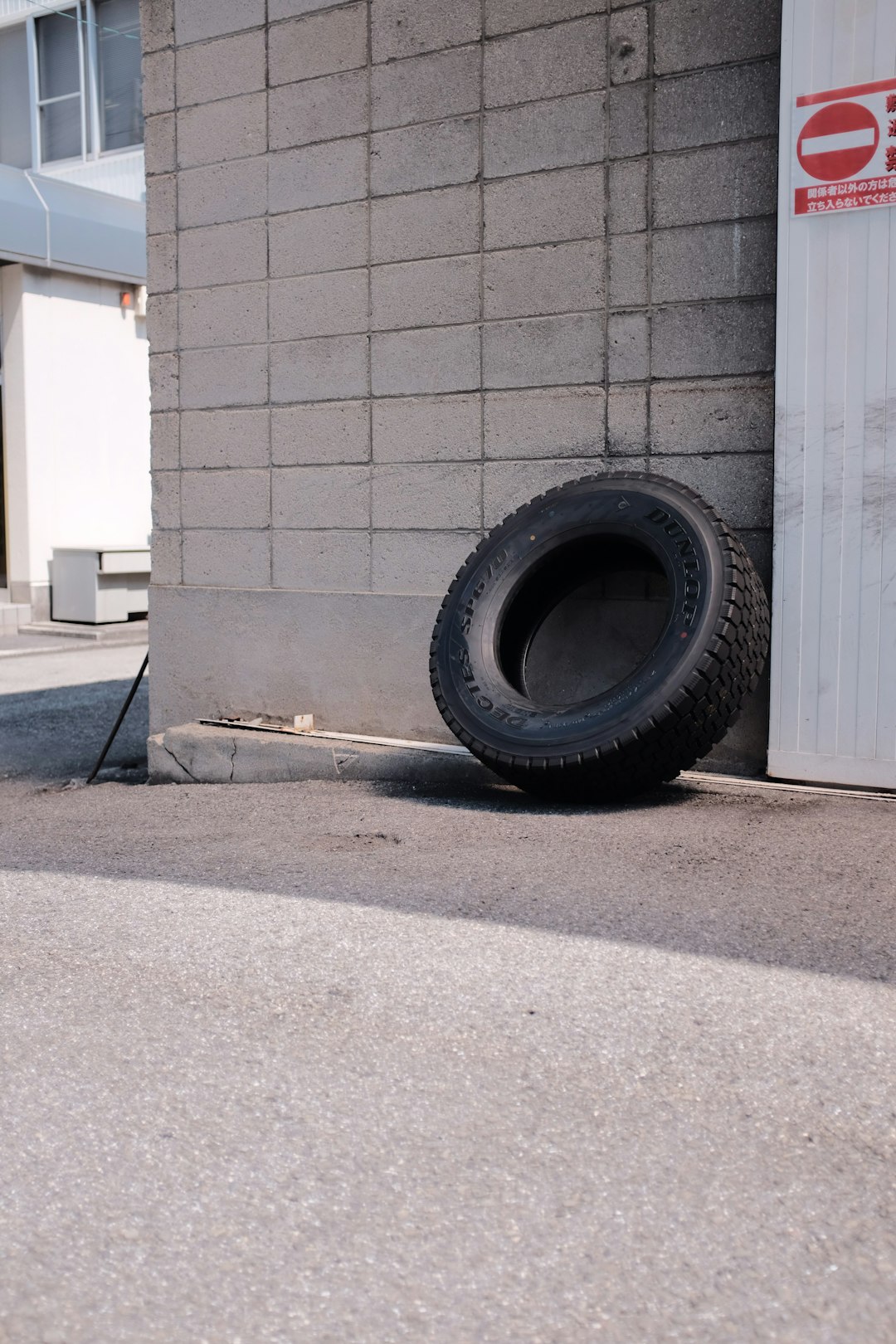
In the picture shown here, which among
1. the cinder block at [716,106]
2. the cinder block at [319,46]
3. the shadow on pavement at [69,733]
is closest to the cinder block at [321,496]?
the shadow on pavement at [69,733]

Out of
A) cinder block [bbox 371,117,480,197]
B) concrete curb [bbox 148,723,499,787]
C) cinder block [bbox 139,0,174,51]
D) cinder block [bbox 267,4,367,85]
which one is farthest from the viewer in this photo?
cinder block [bbox 139,0,174,51]

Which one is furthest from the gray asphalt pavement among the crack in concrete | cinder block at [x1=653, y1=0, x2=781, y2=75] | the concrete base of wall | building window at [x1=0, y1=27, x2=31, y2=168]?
building window at [x1=0, y1=27, x2=31, y2=168]

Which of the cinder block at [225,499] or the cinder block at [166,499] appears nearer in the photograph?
the cinder block at [225,499]

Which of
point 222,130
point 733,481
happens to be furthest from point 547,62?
point 733,481

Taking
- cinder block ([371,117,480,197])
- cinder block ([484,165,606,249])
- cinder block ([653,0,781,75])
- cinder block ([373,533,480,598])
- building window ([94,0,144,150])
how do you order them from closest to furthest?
cinder block ([653,0,781,75])
cinder block ([484,165,606,249])
cinder block ([371,117,480,197])
cinder block ([373,533,480,598])
building window ([94,0,144,150])

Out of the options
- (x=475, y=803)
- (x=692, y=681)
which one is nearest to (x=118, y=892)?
(x=475, y=803)

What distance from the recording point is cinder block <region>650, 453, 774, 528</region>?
4.43 m

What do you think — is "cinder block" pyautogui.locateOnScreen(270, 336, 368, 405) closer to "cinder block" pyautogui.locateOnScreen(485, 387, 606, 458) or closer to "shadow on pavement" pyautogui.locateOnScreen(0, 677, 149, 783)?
"cinder block" pyautogui.locateOnScreen(485, 387, 606, 458)

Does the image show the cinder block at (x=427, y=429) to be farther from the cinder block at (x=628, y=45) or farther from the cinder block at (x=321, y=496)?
the cinder block at (x=628, y=45)

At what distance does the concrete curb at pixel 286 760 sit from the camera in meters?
4.86

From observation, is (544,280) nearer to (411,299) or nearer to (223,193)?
(411,299)

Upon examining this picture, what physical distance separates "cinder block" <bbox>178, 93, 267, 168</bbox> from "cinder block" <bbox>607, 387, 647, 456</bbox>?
2051 mm

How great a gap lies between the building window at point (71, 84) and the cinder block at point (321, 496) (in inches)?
A: 480

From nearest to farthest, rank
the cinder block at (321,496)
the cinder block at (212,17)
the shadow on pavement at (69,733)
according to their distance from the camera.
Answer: the cinder block at (321,496) < the cinder block at (212,17) < the shadow on pavement at (69,733)
